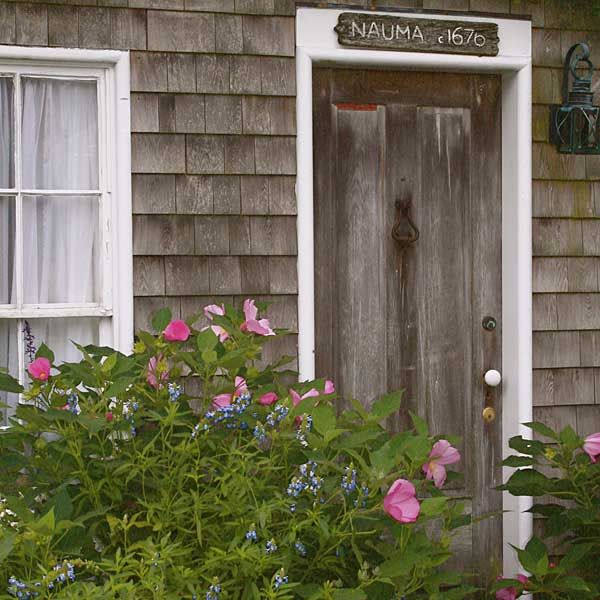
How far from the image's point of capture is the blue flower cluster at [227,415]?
3.18 metres

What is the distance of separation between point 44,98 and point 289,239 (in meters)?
1.02

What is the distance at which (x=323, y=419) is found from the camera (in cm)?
314

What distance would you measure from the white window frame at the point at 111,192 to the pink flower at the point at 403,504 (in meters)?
1.39

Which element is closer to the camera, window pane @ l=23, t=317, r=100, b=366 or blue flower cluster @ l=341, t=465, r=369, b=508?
blue flower cluster @ l=341, t=465, r=369, b=508

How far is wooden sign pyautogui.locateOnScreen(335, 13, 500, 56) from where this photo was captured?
424 cm

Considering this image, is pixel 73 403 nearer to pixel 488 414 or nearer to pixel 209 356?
pixel 209 356

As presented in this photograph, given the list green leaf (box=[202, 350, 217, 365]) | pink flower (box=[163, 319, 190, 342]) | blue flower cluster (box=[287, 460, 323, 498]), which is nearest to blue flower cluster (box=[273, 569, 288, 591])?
blue flower cluster (box=[287, 460, 323, 498])

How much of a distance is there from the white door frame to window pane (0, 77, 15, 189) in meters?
1.04

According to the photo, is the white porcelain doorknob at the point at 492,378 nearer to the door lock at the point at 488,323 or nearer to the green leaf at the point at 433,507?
the door lock at the point at 488,323

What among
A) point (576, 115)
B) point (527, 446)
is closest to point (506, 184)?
point (576, 115)

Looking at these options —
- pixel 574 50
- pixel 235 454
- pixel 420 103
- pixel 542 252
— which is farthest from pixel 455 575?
pixel 574 50

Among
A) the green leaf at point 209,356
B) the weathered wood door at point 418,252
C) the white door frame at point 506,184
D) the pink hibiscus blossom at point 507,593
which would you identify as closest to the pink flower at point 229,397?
the green leaf at point 209,356

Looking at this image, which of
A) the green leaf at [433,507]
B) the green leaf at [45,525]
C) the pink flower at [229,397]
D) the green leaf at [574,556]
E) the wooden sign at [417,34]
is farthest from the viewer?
the wooden sign at [417,34]

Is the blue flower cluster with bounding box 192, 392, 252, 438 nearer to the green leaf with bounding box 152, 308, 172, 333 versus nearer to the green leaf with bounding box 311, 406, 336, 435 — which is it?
the green leaf with bounding box 311, 406, 336, 435
